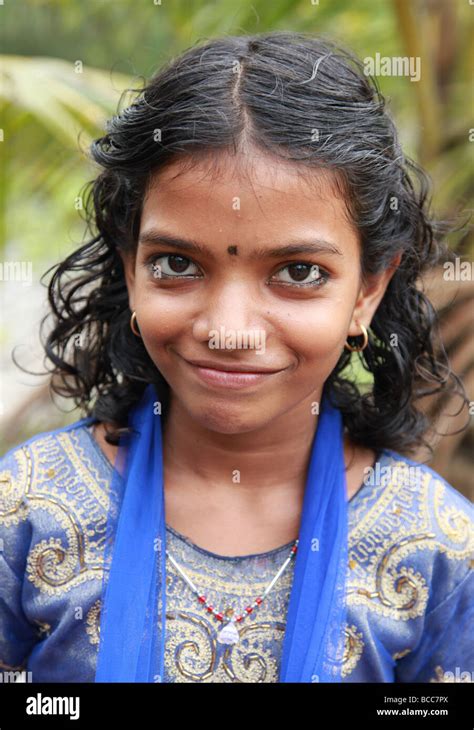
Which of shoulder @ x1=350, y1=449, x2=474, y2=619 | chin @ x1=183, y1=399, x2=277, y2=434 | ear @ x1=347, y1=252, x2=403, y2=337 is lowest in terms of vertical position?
shoulder @ x1=350, y1=449, x2=474, y2=619

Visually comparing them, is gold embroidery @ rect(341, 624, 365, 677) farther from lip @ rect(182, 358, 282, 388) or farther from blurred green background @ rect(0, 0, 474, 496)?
blurred green background @ rect(0, 0, 474, 496)

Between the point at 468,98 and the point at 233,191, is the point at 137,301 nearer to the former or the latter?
the point at 233,191

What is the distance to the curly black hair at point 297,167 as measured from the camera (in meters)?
1.55

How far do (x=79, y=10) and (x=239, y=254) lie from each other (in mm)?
2915

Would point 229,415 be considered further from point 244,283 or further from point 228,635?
point 228,635

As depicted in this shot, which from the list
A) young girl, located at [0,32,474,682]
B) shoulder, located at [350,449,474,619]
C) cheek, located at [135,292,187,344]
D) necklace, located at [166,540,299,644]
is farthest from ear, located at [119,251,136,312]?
shoulder, located at [350,449,474,619]

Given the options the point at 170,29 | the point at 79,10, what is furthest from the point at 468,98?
the point at 79,10

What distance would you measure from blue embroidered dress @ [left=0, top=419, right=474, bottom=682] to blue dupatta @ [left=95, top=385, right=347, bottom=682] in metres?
0.03

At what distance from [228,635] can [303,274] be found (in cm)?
68

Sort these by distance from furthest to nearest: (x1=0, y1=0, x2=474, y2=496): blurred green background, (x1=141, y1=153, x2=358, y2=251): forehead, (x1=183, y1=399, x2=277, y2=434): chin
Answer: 1. (x1=0, y1=0, x2=474, y2=496): blurred green background
2. (x1=183, y1=399, x2=277, y2=434): chin
3. (x1=141, y1=153, x2=358, y2=251): forehead

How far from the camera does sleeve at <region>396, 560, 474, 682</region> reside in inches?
69.1

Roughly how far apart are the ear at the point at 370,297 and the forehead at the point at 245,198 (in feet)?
0.77

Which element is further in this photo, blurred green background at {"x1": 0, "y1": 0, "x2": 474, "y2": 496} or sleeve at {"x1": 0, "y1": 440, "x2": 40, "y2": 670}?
blurred green background at {"x1": 0, "y1": 0, "x2": 474, "y2": 496}

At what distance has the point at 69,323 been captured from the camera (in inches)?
81.0
